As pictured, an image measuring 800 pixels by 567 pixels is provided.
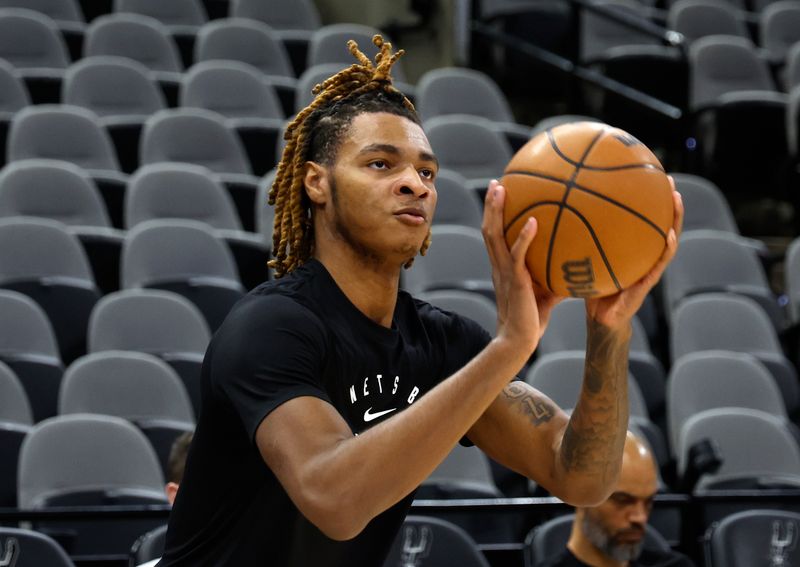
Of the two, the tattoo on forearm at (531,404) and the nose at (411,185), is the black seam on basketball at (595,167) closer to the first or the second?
the nose at (411,185)

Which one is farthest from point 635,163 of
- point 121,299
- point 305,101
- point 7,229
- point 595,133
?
point 305,101

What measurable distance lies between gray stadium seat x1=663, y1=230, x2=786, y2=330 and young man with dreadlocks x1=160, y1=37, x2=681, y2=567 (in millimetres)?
4576

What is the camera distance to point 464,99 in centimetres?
818

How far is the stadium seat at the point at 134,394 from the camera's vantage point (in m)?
4.93

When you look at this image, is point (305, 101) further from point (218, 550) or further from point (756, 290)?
point (218, 550)

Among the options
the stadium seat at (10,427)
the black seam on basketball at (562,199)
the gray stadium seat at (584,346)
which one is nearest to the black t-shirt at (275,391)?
the black seam on basketball at (562,199)

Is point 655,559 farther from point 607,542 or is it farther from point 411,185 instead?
point 411,185

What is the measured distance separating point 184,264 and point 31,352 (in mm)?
993

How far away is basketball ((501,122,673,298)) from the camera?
1932mm

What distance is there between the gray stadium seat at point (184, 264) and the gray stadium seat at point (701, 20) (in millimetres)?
4295

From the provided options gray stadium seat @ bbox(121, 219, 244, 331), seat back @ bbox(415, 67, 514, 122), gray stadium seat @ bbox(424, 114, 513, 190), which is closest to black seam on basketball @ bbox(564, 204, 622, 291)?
gray stadium seat @ bbox(121, 219, 244, 331)

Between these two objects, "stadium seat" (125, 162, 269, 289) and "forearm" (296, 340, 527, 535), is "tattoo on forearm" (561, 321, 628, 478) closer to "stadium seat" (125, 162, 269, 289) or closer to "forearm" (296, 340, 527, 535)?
"forearm" (296, 340, 527, 535)

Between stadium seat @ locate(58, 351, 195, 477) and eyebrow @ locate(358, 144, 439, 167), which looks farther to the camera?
stadium seat @ locate(58, 351, 195, 477)

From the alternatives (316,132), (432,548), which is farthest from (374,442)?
(432,548)
